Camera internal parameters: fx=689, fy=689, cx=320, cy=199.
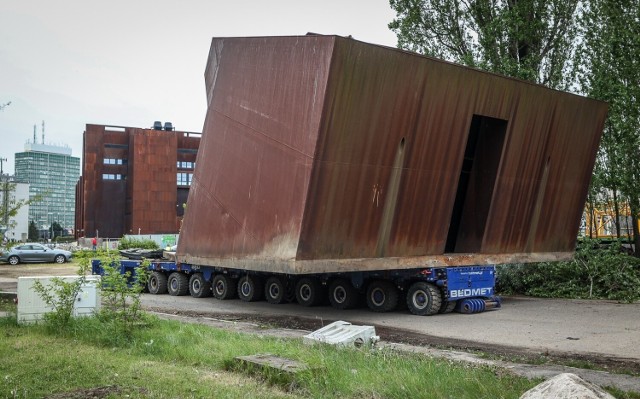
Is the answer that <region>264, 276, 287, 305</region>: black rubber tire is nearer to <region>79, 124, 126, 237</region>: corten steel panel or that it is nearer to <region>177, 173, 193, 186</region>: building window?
<region>79, 124, 126, 237</region>: corten steel panel

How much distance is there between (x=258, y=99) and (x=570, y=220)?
10.6 m

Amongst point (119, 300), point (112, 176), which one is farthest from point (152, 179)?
point (119, 300)

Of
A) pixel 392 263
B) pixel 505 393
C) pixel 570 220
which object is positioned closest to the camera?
pixel 505 393

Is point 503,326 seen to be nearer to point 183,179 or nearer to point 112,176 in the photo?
point 183,179

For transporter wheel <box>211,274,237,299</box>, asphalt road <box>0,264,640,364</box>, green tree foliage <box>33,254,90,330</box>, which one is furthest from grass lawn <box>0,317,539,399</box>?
transporter wheel <box>211,274,237,299</box>

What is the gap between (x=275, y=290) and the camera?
748 inches

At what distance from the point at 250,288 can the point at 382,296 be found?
4.31 m

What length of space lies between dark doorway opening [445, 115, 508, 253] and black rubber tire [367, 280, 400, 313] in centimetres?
337

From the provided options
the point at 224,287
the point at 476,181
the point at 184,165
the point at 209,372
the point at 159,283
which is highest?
the point at 476,181

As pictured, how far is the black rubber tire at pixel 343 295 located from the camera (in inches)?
676

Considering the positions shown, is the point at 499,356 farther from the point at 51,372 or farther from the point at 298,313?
the point at 298,313

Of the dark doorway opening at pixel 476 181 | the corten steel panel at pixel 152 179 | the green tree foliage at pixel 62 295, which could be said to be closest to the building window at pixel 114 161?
the corten steel panel at pixel 152 179

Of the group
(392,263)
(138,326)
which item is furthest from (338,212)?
(138,326)

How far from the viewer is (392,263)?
1587cm
